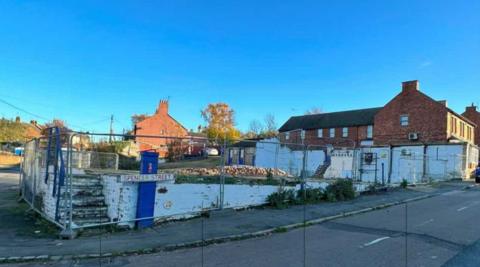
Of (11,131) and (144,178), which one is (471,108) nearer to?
(144,178)

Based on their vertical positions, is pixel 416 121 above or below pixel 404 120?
below

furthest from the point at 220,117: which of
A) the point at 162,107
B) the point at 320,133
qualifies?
the point at 320,133

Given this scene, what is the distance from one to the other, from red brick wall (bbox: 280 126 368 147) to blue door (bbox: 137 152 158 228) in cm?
4195

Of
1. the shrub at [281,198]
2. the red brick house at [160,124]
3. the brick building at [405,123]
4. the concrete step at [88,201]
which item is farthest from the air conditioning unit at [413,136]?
the concrete step at [88,201]

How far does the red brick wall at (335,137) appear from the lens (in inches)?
2131

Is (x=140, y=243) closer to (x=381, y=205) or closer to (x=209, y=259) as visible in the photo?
(x=209, y=259)

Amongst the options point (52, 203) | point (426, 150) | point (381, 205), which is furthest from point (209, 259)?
point (426, 150)

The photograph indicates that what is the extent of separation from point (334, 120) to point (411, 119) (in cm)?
1541

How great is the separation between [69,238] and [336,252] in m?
5.75

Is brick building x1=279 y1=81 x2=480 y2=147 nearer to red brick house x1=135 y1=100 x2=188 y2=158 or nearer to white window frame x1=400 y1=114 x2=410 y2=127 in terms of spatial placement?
white window frame x1=400 y1=114 x2=410 y2=127

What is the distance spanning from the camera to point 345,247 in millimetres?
8016

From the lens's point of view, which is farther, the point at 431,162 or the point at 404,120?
the point at 404,120

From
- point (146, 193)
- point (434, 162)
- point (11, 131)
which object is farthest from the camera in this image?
point (11, 131)

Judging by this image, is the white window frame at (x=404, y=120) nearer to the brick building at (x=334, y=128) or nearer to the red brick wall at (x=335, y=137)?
the red brick wall at (x=335, y=137)
